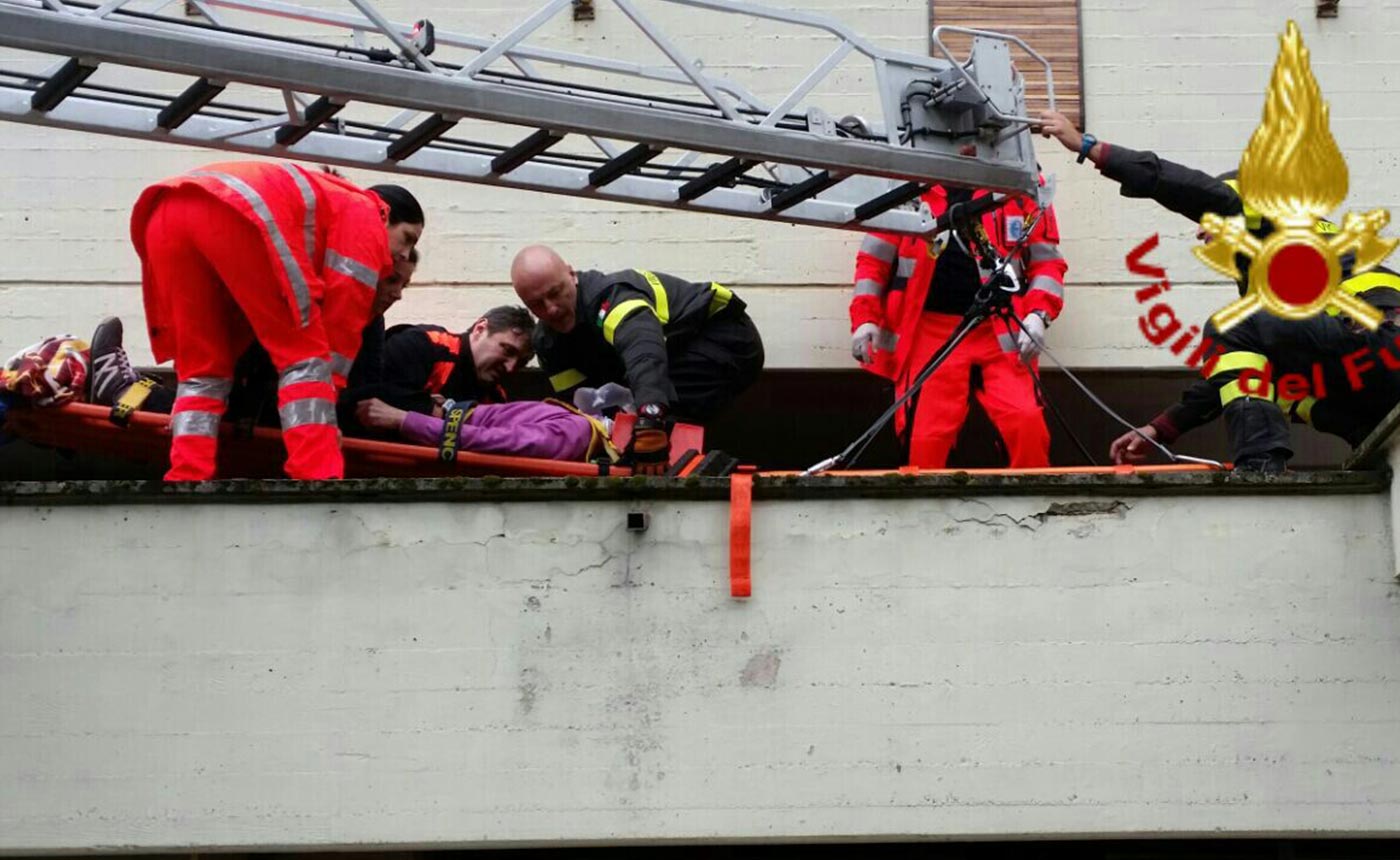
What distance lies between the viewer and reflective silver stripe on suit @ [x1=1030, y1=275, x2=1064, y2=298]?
7859 millimetres

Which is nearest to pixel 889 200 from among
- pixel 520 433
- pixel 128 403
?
pixel 520 433

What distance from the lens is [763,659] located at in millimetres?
6145

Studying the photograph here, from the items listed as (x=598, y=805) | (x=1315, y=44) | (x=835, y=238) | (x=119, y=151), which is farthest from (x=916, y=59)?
(x=119, y=151)

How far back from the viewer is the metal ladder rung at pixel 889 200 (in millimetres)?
7574

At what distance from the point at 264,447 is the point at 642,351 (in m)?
1.37

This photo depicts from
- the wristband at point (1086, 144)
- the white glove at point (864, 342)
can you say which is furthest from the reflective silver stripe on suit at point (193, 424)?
the wristband at point (1086, 144)

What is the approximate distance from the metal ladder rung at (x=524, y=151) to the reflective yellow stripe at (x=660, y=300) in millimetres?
623

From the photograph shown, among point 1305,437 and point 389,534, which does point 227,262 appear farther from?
point 1305,437

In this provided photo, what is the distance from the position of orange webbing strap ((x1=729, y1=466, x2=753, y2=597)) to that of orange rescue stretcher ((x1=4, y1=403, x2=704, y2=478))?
744 mm

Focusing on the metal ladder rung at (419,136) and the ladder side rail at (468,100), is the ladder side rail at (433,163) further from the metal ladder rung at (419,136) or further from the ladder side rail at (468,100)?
the ladder side rail at (468,100)

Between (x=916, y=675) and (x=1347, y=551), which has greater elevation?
(x=1347, y=551)

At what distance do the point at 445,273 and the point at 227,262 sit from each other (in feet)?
7.72

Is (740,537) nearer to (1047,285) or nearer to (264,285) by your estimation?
(264,285)

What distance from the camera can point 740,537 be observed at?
617 centimetres
